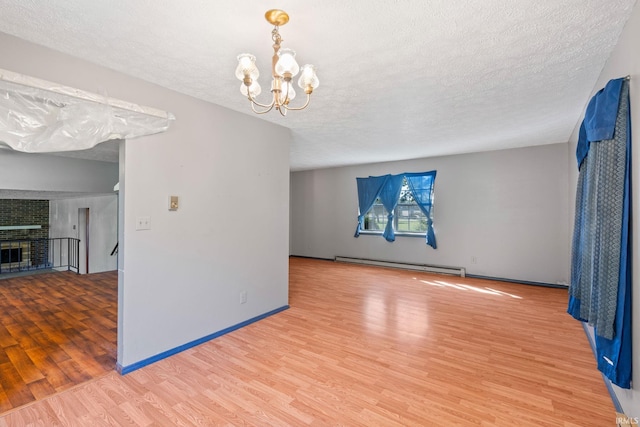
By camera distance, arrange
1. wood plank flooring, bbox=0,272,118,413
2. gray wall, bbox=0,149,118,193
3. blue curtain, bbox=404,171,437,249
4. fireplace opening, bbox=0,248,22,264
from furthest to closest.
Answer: fireplace opening, bbox=0,248,22,264 → blue curtain, bbox=404,171,437,249 → gray wall, bbox=0,149,118,193 → wood plank flooring, bbox=0,272,118,413

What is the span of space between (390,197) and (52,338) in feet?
18.1

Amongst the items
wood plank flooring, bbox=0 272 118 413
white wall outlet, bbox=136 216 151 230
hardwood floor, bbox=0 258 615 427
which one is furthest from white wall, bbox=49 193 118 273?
hardwood floor, bbox=0 258 615 427

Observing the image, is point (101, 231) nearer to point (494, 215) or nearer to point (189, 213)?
point (189, 213)

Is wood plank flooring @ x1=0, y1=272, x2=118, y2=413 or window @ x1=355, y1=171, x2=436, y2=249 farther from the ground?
window @ x1=355, y1=171, x2=436, y2=249

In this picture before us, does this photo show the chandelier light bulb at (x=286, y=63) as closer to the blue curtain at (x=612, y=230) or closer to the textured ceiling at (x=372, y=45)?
the textured ceiling at (x=372, y=45)

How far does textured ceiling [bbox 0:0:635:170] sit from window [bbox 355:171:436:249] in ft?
9.23

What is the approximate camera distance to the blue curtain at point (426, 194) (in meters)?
5.74

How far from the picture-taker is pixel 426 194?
5785mm

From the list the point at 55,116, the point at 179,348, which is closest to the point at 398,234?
the point at 179,348

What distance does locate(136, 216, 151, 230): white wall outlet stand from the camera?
2.32 meters

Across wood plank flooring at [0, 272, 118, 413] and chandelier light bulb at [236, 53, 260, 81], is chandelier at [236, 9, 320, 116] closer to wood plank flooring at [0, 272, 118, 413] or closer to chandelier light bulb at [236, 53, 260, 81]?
chandelier light bulb at [236, 53, 260, 81]

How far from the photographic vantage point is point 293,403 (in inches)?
75.5

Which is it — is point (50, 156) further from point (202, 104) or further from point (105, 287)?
point (202, 104)

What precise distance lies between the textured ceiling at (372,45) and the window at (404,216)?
10.1 ft
